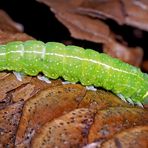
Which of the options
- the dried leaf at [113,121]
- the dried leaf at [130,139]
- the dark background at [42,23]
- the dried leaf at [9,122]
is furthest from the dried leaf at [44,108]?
the dark background at [42,23]

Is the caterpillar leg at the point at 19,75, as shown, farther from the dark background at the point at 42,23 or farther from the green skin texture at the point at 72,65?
the dark background at the point at 42,23

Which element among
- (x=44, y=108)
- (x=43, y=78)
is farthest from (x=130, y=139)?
(x=43, y=78)

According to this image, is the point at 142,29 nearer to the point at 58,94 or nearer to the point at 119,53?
the point at 119,53

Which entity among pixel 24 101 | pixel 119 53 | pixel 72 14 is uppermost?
pixel 24 101

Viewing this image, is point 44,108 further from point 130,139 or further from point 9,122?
point 130,139

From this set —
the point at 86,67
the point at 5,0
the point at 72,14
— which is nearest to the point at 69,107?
the point at 86,67

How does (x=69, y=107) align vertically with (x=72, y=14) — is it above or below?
above

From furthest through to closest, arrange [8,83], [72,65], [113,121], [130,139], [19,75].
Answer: [72,65] < [19,75] < [8,83] < [113,121] < [130,139]
